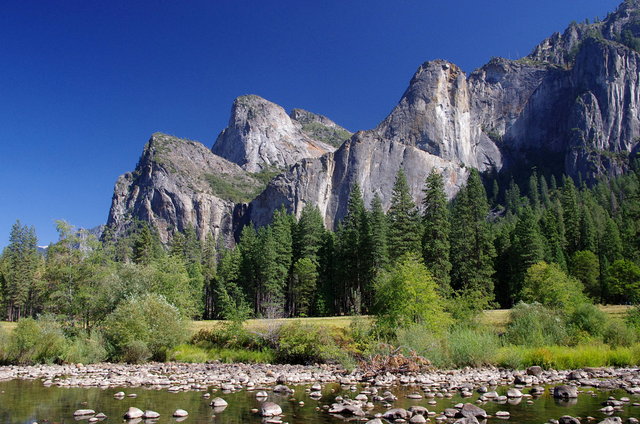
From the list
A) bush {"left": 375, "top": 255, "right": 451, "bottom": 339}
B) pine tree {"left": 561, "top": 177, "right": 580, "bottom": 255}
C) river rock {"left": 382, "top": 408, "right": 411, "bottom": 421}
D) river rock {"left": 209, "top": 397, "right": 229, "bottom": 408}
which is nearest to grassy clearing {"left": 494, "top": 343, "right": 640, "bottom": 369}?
bush {"left": 375, "top": 255, "right": 451, "bottom": 339}

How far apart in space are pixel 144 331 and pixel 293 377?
12.0m

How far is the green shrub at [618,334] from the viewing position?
85.2ft

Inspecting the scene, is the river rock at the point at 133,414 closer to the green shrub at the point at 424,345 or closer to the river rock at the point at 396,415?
the river rock at the point at 396,415

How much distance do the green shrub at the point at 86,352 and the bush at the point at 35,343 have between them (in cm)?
51

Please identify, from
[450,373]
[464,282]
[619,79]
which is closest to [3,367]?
[450,373]

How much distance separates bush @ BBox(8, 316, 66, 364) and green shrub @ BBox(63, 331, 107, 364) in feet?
1.66

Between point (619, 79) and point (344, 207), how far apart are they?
12799 cm

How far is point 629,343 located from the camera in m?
25.8

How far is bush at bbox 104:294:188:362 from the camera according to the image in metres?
27.9

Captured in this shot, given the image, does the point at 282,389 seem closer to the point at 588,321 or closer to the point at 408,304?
the point at 408,304

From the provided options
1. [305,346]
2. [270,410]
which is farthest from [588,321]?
[270,410]

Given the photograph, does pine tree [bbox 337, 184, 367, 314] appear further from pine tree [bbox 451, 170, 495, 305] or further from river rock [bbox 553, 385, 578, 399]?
river rock [bbox 553, 385, 578, 399]

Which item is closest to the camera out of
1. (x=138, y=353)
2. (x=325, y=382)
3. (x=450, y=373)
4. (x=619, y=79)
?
(x=325, y=382)

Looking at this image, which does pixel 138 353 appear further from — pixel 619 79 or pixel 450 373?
pixel 619 79
